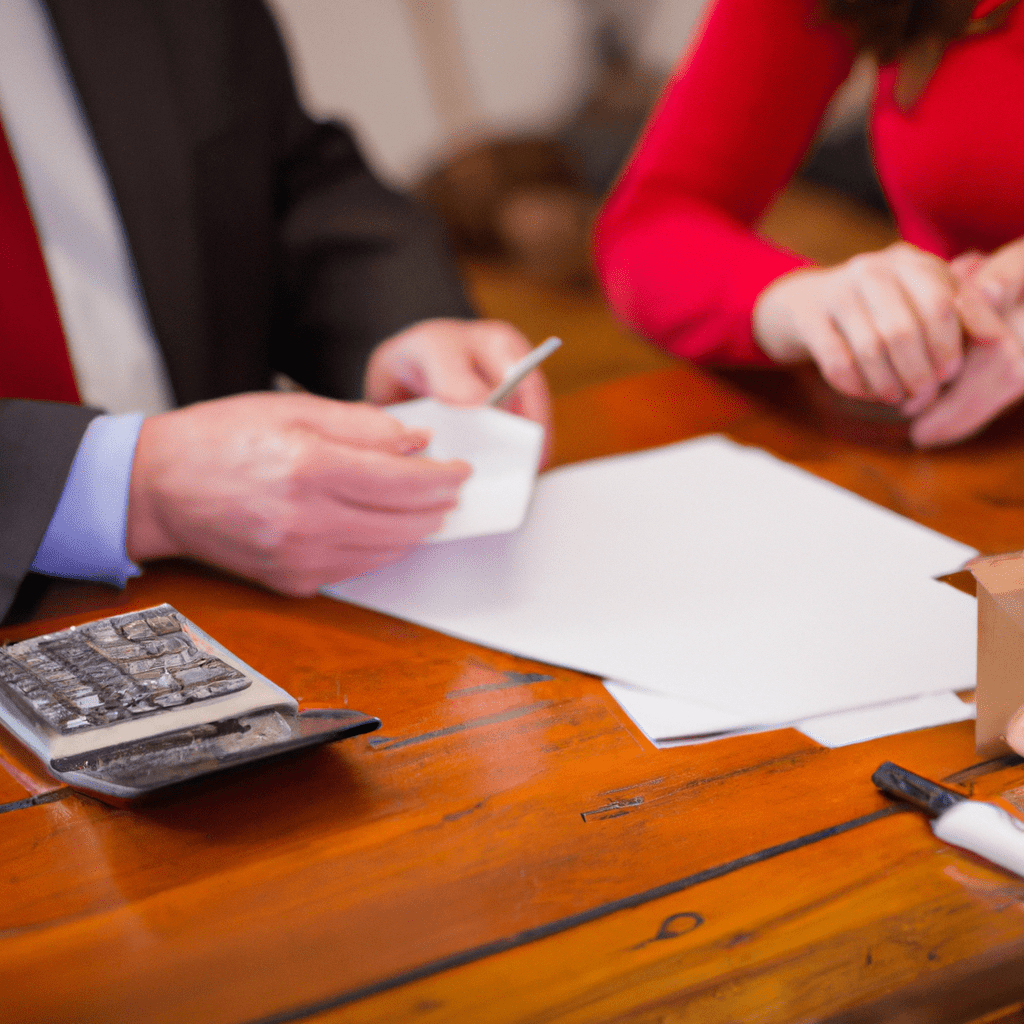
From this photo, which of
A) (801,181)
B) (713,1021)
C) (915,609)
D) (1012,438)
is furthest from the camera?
(801,181)

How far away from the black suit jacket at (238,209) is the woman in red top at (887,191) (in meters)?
0.21

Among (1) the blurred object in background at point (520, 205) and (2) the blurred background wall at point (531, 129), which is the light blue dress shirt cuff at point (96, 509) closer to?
(2) the blurred background wall at point (531, 129)

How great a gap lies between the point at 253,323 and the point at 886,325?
62cm

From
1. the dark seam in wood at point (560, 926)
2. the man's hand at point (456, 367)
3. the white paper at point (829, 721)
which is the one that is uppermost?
the man's hand at point (456, 367)

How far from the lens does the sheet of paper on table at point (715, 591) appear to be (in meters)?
0.44

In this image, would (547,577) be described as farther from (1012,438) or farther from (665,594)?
(1012,438)

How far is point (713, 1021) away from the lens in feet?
0.87

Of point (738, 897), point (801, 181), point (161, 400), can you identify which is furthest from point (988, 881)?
point (801, 181)

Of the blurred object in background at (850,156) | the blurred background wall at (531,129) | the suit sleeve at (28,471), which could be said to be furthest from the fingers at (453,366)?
the blurred object in background at (850,156)

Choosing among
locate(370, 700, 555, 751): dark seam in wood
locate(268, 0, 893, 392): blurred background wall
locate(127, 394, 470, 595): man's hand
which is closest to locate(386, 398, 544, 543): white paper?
locate(127, 394, 470, 595): man's hand

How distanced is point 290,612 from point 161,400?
472 millimetres

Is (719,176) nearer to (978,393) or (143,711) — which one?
(978,393)

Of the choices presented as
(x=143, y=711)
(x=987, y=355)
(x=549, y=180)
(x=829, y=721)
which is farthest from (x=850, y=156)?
(x=143, y=711)

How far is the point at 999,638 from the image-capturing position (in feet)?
1.15
